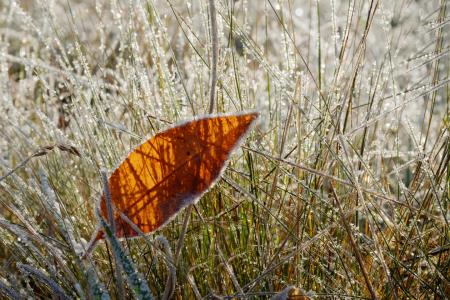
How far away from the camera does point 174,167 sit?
66 cm

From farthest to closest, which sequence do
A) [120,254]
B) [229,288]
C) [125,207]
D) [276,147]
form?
[276,147] → [229,288] → [125,207] → [120,254]

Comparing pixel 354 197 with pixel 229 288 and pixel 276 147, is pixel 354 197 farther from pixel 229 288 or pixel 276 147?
pixel 229 288

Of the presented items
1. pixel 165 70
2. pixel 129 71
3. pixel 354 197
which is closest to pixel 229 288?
pixel 354 197

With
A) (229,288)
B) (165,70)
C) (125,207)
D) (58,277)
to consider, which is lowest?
(229,288)

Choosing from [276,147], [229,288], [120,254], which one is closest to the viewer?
[120,254]

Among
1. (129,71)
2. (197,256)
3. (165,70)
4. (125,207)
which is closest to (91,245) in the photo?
(125,207)

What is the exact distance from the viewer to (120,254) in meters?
0.56

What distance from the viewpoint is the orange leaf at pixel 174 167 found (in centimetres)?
64

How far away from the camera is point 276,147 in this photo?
959mm

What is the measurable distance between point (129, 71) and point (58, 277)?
1.84 ft

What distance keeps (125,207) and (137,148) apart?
0.34 feet

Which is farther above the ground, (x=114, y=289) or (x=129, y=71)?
(x=129, y=71)

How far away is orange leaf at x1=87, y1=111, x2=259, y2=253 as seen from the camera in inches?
25.2

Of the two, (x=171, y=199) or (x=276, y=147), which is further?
(x=276, y=147)
